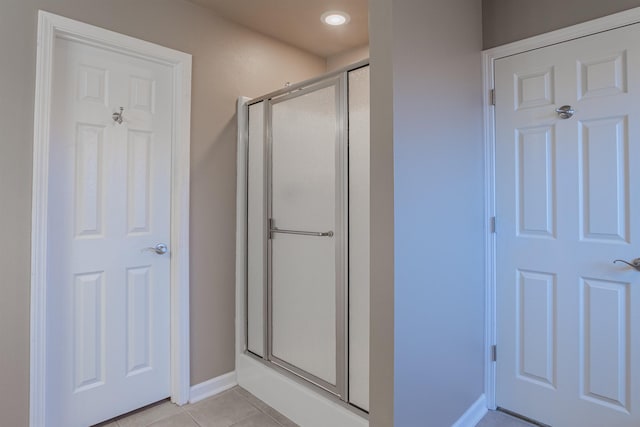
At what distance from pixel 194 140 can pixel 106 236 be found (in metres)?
0.76

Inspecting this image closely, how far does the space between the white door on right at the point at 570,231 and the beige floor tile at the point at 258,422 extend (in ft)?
4.35

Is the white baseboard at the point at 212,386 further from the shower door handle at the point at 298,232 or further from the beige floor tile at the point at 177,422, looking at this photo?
the shower door handle at the point at 298,232

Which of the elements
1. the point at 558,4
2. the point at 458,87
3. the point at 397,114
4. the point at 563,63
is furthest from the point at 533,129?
the point at 397,114

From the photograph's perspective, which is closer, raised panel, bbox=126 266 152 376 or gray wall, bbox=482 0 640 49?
gray wall, bbox=482 0 640 49

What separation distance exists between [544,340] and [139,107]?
2.62m

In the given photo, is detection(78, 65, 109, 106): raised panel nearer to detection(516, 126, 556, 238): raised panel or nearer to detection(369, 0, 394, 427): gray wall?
detection(369, 0, 394, 427): gray wall

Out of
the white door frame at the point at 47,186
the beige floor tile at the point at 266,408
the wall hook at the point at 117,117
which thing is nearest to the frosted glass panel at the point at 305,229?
the beige floor tile at the point at 266,408

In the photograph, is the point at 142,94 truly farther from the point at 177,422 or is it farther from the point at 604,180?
the point at 604,180

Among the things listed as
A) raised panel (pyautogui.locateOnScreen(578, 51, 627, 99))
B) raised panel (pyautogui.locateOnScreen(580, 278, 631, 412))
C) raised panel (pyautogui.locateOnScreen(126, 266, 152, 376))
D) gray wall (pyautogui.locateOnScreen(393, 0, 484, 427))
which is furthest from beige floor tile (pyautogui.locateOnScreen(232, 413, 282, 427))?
raised panel (pyautogui.locateOnScreen(578, 51, 627, 99))

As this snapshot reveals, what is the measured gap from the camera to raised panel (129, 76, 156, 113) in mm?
2012

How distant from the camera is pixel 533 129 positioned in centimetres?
190

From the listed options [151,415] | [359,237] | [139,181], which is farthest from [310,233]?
[151,415]

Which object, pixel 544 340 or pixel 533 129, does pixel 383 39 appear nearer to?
pixel 533 129

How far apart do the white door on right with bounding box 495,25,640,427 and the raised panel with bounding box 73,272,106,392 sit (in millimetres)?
2256
